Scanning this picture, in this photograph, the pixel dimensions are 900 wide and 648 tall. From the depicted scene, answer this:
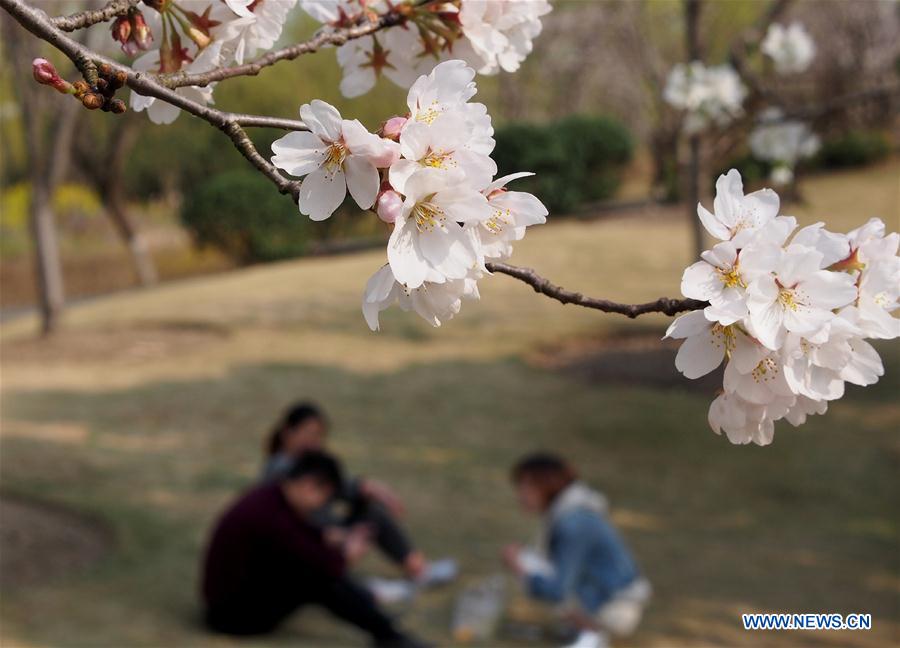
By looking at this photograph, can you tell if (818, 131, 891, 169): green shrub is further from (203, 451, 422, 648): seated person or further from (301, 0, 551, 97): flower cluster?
(301, 0, 551, 97): flower cluster

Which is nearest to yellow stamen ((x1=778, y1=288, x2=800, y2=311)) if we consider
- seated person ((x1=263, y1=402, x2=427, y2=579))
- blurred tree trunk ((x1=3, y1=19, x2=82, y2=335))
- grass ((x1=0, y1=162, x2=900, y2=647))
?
grass ((x1=0, y1=162, x2=900, y2=647))

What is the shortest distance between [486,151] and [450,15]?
1.29 feet

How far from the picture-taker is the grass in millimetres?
4836

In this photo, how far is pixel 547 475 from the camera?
4.55 metres

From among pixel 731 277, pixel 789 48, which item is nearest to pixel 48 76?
pixel 731 277

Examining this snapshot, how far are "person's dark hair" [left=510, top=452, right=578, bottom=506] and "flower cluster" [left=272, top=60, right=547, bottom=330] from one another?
354cm

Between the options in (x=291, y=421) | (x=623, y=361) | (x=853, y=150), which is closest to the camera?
(x=291, y=421)

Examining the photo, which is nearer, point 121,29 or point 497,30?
point 121,29

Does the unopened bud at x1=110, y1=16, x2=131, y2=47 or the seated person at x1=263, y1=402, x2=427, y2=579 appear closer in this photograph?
the unopened bud at x1=110, y1=16, x2=131, y2=47

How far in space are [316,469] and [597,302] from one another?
11.3 feet

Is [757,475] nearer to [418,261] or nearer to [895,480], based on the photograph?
[895,480]

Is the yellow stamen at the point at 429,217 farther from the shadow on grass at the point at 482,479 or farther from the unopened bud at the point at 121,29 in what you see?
the shadow on grass at the point at 482,479

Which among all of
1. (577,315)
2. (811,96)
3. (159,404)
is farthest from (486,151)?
(811,96)

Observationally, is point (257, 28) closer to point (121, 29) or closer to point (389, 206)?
point (121, 29)
